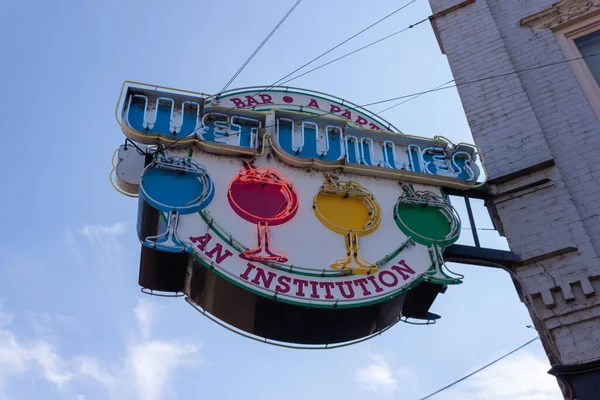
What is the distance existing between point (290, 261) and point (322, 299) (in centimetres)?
→ 63

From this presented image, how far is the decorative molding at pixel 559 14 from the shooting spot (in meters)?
11.2

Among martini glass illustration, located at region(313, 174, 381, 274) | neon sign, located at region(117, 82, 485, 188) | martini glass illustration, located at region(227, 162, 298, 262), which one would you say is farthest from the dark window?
martini glass illustration, located at region(227, 162, 298, 262)

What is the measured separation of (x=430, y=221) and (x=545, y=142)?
2.34 meters

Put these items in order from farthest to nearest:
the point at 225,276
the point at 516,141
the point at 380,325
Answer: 1. the point at 516,141
2. the point at 380,325
3. the point at 225,276

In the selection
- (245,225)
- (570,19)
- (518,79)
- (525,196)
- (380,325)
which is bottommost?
(380,325)

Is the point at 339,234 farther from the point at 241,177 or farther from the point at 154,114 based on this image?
the point at 154,114

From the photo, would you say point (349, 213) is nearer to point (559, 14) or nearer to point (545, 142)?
point (545, 142)

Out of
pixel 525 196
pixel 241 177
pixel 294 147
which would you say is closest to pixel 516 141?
pixel 525 196

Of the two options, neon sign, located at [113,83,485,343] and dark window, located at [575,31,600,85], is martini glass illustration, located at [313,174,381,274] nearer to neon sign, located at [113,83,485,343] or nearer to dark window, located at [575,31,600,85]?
neon sign, located at [113,83,485,343]

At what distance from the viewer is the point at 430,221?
8.91m

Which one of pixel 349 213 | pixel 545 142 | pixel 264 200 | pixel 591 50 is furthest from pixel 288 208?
pixel 591 50

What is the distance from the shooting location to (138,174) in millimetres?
8617

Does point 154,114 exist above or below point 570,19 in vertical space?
below

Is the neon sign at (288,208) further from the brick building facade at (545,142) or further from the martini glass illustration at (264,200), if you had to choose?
the brick building facade at (545,142)
